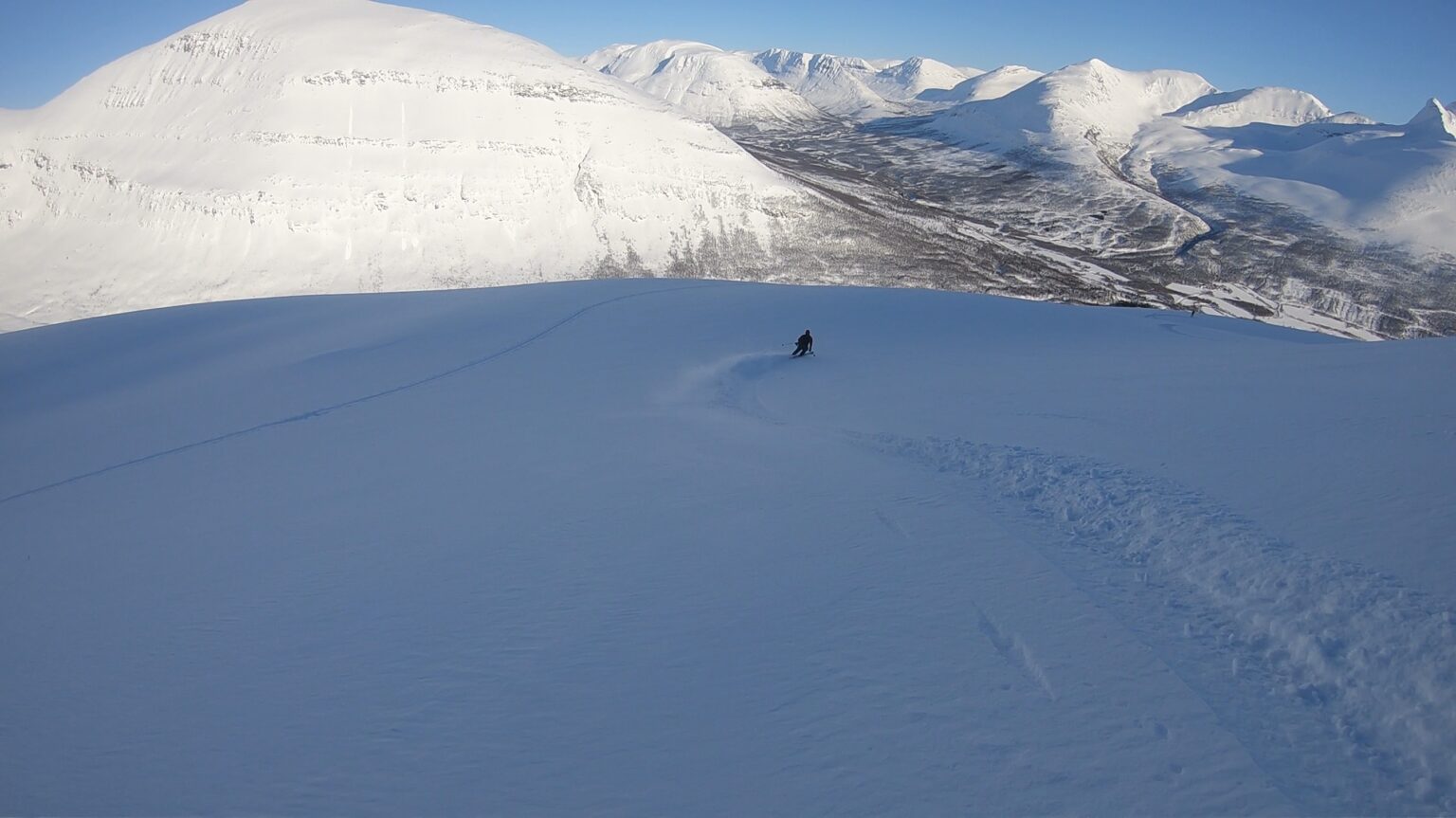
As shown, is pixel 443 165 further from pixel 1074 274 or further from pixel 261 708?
pixel 261 708

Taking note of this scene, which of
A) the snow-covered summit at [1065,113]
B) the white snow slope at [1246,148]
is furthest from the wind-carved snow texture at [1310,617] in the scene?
the snow-covered summit at [1065,113]

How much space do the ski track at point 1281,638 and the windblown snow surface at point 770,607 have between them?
0.09 feet

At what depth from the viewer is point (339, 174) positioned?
7112 centimetres

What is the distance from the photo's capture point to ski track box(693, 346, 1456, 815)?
4.56 meters

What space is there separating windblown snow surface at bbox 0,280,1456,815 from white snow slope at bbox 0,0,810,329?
198 ft

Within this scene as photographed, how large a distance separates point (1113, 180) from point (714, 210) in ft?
281

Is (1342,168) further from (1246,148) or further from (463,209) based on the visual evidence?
(463,209)

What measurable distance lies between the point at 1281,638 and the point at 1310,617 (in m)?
0.33

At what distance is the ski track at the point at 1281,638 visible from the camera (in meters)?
4.56

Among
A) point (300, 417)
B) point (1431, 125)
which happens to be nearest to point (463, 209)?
point (300, 417)

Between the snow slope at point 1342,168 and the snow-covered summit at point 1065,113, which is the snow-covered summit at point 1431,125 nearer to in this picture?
the snow slope at point 1342,168

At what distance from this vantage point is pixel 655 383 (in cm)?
1655

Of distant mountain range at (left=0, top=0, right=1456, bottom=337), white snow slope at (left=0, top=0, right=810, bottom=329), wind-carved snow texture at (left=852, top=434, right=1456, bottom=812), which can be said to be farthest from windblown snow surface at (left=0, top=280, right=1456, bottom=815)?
white snow slope at (left=0, top=0, right=810, bottom=329)

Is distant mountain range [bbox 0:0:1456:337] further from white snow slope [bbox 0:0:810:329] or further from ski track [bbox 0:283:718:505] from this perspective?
ski track [bbox 0:283:718:505]
